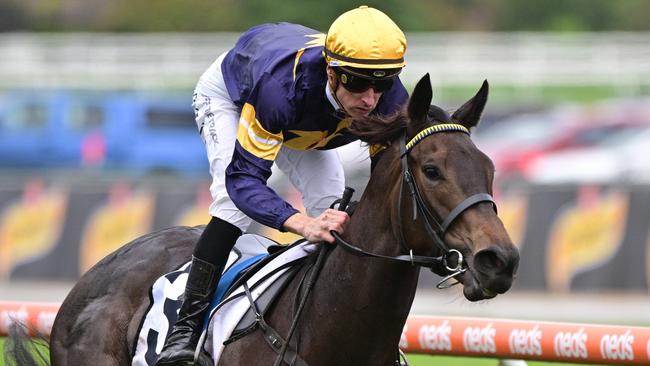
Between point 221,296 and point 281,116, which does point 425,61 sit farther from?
point 281,116

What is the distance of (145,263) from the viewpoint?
6234mm

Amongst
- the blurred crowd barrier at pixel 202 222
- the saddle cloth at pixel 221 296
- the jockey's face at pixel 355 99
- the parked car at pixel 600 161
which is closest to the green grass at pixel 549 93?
the parked car at pixel 600 161

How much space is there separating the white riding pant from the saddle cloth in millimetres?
258

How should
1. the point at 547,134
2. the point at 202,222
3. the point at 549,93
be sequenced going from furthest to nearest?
the point at 549,93 → the point at 547,134 → the point at 202,222

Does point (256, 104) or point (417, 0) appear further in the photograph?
point (417, 0)

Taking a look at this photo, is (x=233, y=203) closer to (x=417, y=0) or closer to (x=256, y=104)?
(x=256, y=104)

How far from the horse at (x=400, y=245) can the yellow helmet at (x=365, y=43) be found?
0.22m

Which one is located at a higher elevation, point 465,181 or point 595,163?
point 465,181

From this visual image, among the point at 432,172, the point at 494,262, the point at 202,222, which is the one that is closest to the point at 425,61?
the point at 202,222

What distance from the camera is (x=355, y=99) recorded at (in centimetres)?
509

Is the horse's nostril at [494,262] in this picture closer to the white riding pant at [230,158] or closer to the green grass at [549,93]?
the white riding pant at [230,158]

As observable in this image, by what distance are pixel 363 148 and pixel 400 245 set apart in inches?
53.3

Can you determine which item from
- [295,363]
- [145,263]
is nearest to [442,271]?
[295,363]

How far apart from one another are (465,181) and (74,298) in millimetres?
2523
